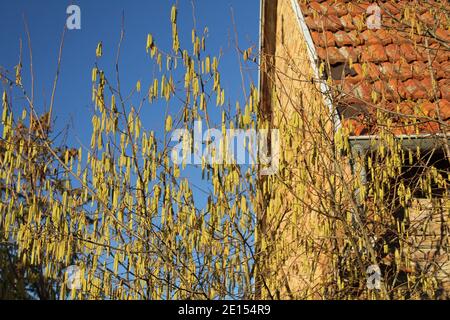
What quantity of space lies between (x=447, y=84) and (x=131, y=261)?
2776 mm

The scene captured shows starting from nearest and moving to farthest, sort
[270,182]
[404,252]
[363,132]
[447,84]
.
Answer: [270,182]
[404,252]
[363,132]
[447,84]

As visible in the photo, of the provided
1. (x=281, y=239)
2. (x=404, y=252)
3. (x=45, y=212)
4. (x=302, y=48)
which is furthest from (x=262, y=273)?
(x=302, y=48)

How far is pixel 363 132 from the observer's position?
425 centimetres

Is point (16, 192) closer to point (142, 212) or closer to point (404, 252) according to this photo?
point (142, 212)

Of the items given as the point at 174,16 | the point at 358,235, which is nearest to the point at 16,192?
the point at 174,16

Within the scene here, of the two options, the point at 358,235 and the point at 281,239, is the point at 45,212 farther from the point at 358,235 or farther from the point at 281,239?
the point at 358,235

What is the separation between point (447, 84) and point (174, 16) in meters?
2.29

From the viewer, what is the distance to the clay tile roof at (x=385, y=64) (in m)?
4.20

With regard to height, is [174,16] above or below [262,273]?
above

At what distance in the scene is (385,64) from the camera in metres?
4.94

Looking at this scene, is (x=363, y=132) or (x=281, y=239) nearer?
(x=281, y=239)

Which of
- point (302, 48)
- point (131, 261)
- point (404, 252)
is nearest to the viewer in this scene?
point (131, 261)

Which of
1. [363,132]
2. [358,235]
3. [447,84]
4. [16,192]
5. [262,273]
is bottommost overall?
[262,273]

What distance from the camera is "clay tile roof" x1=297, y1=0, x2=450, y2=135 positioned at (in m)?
4.20
